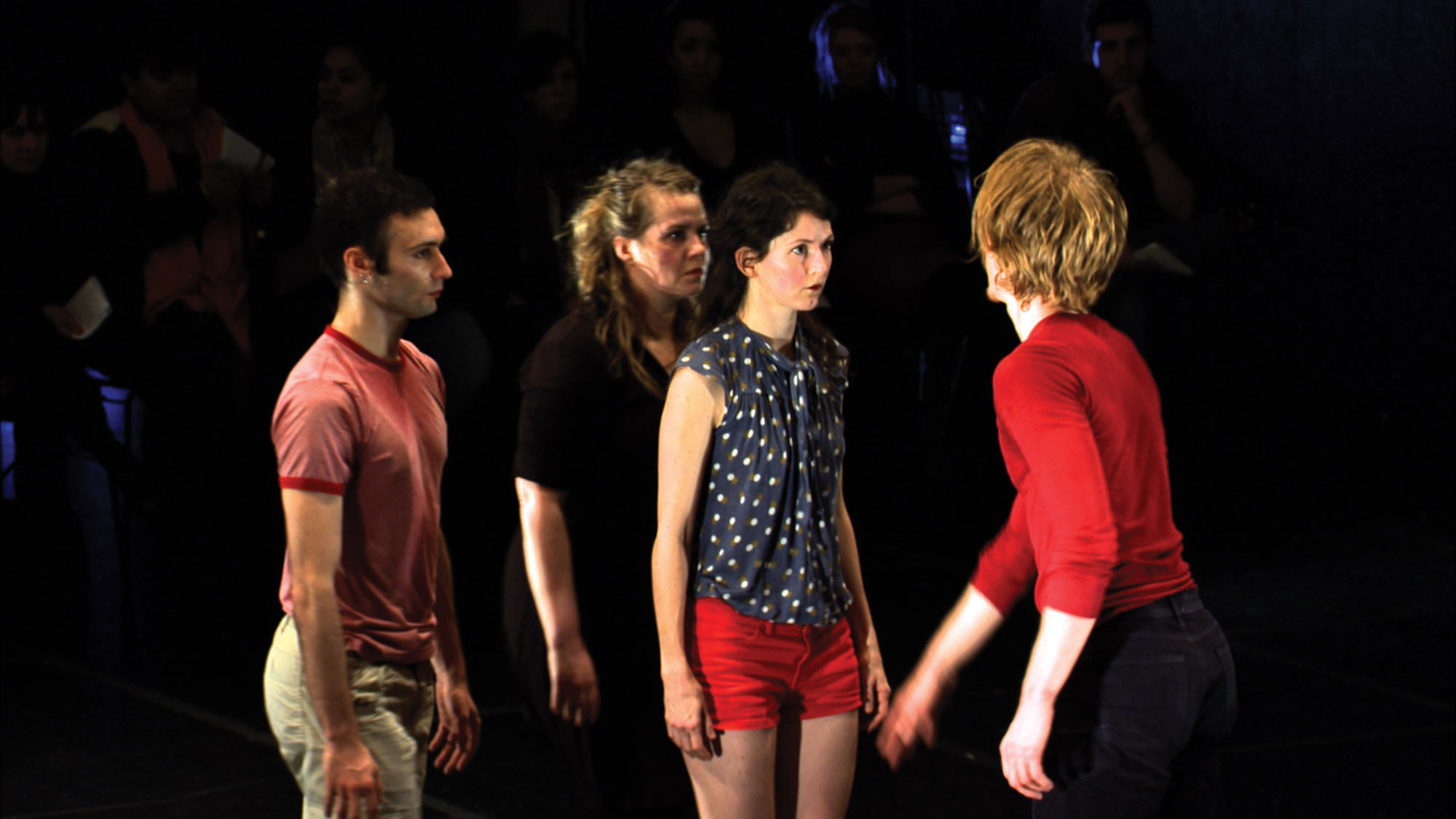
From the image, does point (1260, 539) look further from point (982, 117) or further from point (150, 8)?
point (150, 8)

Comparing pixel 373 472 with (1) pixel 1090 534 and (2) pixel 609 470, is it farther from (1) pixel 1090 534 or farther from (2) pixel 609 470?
(1) pixel 1090 534

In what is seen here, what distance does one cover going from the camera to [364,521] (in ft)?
6.79

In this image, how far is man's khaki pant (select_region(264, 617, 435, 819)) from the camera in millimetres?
2088

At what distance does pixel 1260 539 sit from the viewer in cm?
607

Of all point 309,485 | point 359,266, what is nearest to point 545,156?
point 359,266

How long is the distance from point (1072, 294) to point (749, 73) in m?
3.99

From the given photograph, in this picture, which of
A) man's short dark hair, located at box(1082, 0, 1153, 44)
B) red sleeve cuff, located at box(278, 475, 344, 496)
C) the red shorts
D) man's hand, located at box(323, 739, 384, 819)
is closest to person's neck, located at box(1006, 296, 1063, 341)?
the red shorts

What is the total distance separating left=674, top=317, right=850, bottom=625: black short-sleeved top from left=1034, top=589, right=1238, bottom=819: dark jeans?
0.42 m

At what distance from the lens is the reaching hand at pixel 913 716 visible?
2072 mm

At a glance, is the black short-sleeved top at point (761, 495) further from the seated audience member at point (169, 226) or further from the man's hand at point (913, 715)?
the seated audience member at point (169, 226)

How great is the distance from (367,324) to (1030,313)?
86cm

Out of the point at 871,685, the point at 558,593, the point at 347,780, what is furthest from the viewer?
the point at 558,593

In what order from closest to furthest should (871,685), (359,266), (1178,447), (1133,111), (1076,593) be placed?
(1076,593)
(359,266)
(871,685)
(1133,111)
(1178,447)

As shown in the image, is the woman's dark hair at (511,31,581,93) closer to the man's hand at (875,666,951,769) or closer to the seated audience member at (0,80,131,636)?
the seated audience member at (0,80,131,636)
